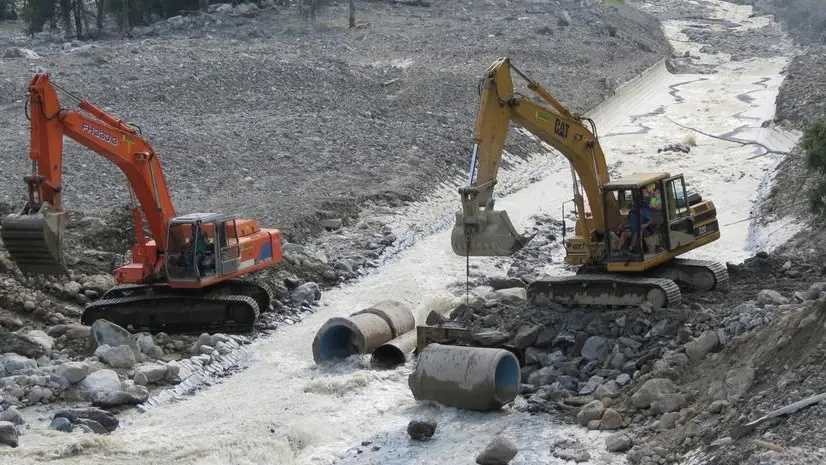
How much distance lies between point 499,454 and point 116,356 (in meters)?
6.48

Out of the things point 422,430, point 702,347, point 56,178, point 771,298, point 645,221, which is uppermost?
point 56,178

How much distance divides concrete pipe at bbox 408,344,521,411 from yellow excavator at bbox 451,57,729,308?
2.13 meters

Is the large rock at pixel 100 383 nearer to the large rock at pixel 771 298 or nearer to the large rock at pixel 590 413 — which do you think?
the large rock at pixel 590 413

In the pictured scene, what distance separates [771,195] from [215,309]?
13.8m

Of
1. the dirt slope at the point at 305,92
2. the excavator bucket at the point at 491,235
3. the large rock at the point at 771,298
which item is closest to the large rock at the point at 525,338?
the excavator bucket at the point at 491,235

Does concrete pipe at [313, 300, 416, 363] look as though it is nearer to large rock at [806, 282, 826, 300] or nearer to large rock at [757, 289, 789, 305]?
large rock at [757, 289, 789, 305]

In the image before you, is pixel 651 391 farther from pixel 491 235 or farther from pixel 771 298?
pixel 491 235

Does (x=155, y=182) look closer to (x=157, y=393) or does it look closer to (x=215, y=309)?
(x=215, y=309)

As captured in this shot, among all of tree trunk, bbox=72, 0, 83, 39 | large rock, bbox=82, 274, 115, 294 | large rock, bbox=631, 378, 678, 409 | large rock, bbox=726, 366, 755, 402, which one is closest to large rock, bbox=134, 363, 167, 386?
large rock, bbox=82, 274, 115, 294

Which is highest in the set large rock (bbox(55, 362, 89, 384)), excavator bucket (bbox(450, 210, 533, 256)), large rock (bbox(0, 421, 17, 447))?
excavator bucket (bbox(450, 210, 533, 256))

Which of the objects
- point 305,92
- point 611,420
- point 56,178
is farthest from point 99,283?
point 305,92

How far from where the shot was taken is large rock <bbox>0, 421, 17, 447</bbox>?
48.3 ft

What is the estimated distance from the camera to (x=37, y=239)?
1781cm

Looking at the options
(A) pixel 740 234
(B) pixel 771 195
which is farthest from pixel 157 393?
(B) pixel 771 195
